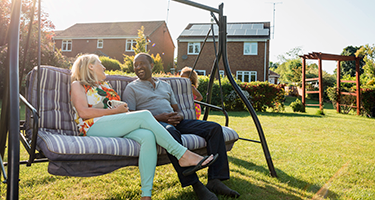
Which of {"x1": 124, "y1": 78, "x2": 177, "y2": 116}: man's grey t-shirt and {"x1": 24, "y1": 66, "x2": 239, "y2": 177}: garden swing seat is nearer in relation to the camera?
{"x1": 24, "y1": 66, "x2": 239, "y2": 177}: garden swing seat

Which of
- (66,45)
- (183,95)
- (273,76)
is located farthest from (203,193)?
(273,76)

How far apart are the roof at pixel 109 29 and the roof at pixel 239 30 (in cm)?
429

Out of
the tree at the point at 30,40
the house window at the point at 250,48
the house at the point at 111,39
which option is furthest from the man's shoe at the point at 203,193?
the house at the point at 111,39

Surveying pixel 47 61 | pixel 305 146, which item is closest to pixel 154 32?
pixel 47 61

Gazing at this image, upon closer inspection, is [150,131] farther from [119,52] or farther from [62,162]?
[119,52]

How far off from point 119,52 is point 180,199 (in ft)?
83.0

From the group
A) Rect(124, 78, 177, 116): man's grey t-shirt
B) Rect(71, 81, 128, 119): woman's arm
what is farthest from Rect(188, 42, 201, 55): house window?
Rect(71, 81, 128, 119): woman's arm

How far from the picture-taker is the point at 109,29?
27656 millimetres

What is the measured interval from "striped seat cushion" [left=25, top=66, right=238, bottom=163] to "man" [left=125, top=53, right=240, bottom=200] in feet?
0.43

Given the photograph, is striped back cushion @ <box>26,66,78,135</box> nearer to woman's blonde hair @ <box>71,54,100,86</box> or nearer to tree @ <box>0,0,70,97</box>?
woman's blonde hair @ <box>71,54,100,86</box>

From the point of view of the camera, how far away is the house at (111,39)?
85.6 feet

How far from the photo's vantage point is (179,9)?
3365 millimetres

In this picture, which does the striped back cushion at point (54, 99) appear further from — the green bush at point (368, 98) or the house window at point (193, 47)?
the house window at point (193, 47)

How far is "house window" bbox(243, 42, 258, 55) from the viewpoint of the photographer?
21.9 metres
